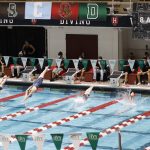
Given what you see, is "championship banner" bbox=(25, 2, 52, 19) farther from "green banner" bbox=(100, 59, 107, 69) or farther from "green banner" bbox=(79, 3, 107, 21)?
"green banner" bbox=(100, 59, 107, 69)

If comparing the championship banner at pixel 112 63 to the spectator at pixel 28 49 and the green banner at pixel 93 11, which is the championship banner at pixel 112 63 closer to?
the green banner at pixel 93 11

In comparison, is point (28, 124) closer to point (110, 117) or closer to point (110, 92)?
point (110, 117)

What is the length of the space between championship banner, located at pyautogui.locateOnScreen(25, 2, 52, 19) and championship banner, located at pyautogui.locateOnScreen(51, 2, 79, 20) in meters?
0.23

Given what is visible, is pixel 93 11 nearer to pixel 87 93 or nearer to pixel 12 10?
pixel 12 10

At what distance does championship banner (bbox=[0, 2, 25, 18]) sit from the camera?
21.1m

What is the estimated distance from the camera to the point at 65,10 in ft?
66.8

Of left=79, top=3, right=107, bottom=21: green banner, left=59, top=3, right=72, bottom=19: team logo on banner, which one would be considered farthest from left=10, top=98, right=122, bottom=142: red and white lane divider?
left=59, top=3, right=72, bottom=19: team logo on banner

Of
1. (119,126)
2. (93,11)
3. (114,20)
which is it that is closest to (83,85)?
(114,20)

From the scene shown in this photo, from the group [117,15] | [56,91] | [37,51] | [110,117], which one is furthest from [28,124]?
[37,51]

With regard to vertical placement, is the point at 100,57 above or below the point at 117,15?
below

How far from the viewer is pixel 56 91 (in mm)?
19656

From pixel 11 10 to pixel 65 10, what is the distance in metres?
2.28

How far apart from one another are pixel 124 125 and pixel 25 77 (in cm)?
675

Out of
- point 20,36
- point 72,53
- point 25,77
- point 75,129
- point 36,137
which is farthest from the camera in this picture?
point 20,36
